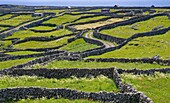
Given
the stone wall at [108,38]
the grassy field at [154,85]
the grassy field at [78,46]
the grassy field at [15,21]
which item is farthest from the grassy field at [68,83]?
the grassy field at [15,21]

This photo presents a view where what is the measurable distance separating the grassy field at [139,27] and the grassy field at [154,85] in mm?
59673

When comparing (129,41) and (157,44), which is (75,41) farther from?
(157,44)

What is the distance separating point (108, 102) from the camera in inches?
1215

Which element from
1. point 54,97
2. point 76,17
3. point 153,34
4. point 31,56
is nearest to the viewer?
point 54,97

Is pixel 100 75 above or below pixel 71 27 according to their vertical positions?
above

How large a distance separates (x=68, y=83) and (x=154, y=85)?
8.95 metres

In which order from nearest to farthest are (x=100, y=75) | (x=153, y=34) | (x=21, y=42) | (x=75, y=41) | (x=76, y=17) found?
(x=100, y=75) < (x=153, y=34) < (x=75, y=41) < (x=21, y=42) < (x=76, y=17)

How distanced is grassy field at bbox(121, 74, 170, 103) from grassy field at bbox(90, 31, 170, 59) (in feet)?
75.8

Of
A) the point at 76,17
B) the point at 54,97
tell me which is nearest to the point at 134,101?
the point at 54,97

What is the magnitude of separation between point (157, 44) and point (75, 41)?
1278 inches

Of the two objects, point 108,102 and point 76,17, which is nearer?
point 108,102

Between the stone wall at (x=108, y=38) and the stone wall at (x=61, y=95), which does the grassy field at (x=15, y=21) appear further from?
the stone wall at (x=61, y=95)

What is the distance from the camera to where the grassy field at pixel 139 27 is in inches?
4161

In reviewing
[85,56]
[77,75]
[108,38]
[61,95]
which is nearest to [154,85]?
[61,95]
